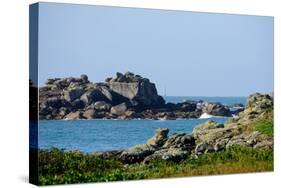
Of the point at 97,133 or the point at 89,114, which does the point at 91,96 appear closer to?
the point at 89,114

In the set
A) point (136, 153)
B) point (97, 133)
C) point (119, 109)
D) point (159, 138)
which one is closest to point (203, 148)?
point (159, 138)

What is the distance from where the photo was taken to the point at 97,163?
1203cm

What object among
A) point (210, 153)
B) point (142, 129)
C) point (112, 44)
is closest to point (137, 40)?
point (112, 44)

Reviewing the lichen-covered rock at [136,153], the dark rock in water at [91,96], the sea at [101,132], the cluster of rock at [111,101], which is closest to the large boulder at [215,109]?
the cluster of rock at [111,101]

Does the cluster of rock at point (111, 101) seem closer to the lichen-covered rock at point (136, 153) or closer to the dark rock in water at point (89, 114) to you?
the dark rock in water at point (89, 114)

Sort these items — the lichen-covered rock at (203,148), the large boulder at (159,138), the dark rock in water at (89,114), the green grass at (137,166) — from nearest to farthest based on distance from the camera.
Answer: the green grass at (137,166) → the dark rock in water at (89,114) → the large boulder at (159,138) → the lichen-covered rock at (203,148)

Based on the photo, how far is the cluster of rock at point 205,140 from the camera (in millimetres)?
12445

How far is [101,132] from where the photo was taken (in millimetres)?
12109

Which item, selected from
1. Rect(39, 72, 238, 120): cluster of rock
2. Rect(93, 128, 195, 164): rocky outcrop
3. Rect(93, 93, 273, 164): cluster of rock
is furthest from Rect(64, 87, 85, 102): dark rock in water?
Rect(93, 128, 195, 164): rocky outcrop

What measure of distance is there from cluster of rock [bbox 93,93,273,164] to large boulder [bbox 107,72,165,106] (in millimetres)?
485

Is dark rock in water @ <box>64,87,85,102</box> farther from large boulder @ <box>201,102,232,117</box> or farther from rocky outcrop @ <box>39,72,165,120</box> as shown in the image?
large boulder @ <box>201,102,232,117</box>

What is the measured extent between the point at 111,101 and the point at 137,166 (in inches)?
42.6

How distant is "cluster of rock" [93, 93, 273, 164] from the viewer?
1245 centimetres

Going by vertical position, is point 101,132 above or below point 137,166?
above
